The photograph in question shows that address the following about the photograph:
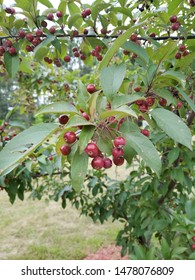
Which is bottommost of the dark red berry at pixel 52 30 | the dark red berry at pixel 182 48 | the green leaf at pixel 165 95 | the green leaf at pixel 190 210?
the green leaf at pixel 190 210

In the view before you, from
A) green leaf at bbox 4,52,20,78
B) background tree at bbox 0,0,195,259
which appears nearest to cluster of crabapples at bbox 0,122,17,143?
background tree at bbox 0,0,195,259

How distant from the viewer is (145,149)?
90 centimetres

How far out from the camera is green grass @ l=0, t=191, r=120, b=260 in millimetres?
4410

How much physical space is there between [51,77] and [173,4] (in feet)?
7.23

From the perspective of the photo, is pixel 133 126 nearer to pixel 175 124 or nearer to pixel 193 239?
pixel 175 124

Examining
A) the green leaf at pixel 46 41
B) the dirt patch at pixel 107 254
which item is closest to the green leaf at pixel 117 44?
the green leaf at pixel 46 41

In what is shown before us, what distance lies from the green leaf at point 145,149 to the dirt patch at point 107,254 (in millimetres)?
3559

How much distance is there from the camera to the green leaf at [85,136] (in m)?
0.89

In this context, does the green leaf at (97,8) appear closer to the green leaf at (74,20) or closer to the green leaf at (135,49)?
the green leaf at (74,20)

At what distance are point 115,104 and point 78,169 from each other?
0.23 metres

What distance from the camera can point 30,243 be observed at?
15.5ft

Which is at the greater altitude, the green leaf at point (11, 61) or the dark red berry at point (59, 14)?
the dark red berry at point (59, 14)
